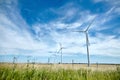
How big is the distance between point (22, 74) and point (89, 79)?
12.8 ft

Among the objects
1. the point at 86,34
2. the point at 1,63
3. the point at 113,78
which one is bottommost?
the point at 113,78

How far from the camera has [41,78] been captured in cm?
1063

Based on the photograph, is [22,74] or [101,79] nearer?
[22,74]

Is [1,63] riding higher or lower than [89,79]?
higher

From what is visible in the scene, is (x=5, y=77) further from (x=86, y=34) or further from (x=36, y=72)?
(x=86, y=34)

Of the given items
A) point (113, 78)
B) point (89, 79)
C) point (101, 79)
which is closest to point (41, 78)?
point (89, 79)

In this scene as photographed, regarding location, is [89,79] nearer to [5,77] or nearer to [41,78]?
[41,78]

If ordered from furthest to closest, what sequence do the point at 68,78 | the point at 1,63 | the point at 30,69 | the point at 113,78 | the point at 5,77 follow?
the point at 1,63 → the point at 113,78 → the point at 30,69 → the point at 68,78 → the point at 5,77

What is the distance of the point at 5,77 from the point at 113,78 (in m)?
6.96

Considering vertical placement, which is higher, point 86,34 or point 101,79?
point 86,34

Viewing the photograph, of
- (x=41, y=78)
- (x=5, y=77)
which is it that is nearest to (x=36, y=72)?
(x=41, y=78)

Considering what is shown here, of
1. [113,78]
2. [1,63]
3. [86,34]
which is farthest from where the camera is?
[86,34]

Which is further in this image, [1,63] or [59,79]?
[1,63]

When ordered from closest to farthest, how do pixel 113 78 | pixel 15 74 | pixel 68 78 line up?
pixel 15 74 → pixel 68 78 → pixel 113 78
